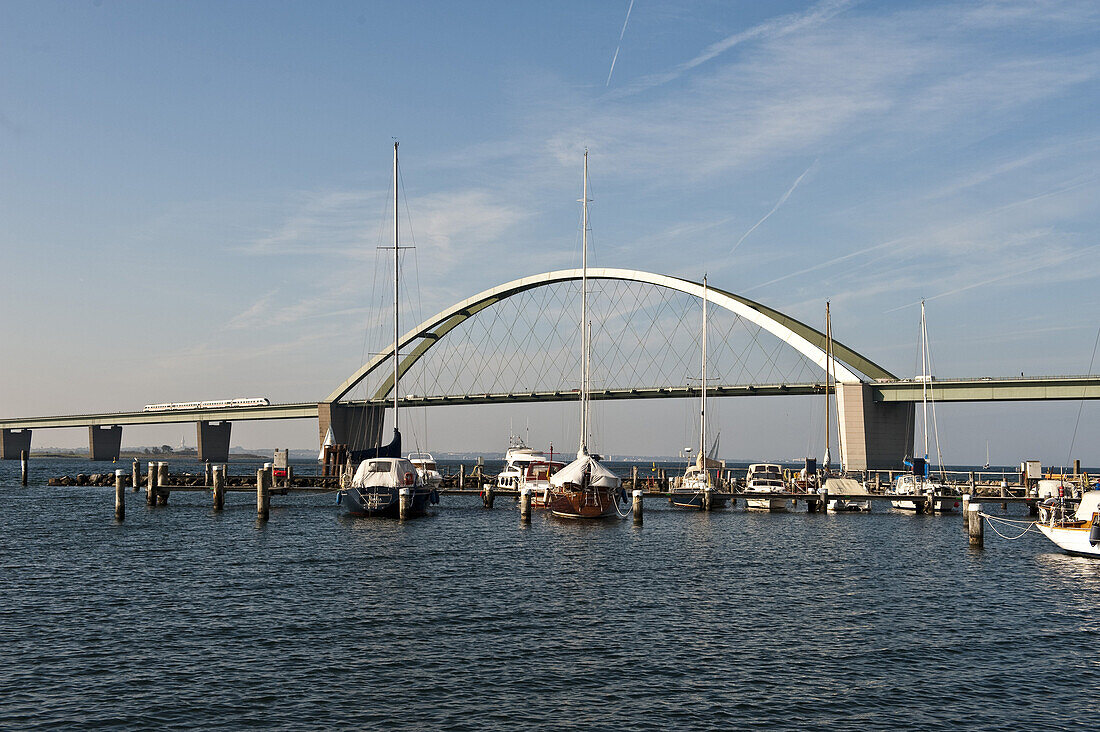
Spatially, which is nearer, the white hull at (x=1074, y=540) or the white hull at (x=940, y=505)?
the white hull at (x=1074, y=540)

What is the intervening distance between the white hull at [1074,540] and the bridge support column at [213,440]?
153m

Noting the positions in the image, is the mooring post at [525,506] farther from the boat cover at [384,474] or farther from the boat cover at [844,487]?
the boat cover at [844,487]

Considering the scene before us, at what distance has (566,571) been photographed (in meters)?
33.1

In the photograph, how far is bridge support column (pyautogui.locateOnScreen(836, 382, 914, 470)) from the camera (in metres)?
95.7

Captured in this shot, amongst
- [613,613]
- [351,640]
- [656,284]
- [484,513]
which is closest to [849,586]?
[613,613]

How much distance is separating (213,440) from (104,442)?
27.5 m

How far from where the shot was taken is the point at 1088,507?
1480 inches

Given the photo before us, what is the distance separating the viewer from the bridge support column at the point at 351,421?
146 m

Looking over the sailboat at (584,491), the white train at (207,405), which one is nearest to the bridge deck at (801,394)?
the white train at (207,405)

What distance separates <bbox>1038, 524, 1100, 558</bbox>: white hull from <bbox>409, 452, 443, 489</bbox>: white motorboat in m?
34.1

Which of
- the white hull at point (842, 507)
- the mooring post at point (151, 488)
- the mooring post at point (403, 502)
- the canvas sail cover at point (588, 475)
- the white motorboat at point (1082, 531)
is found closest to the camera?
the white motorboat at point (1082, 531)

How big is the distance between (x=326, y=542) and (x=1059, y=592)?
28252 millimetres

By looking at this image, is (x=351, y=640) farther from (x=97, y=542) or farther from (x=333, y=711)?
(x=97, y=542)

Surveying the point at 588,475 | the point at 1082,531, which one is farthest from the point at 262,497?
the point at 1082,531
